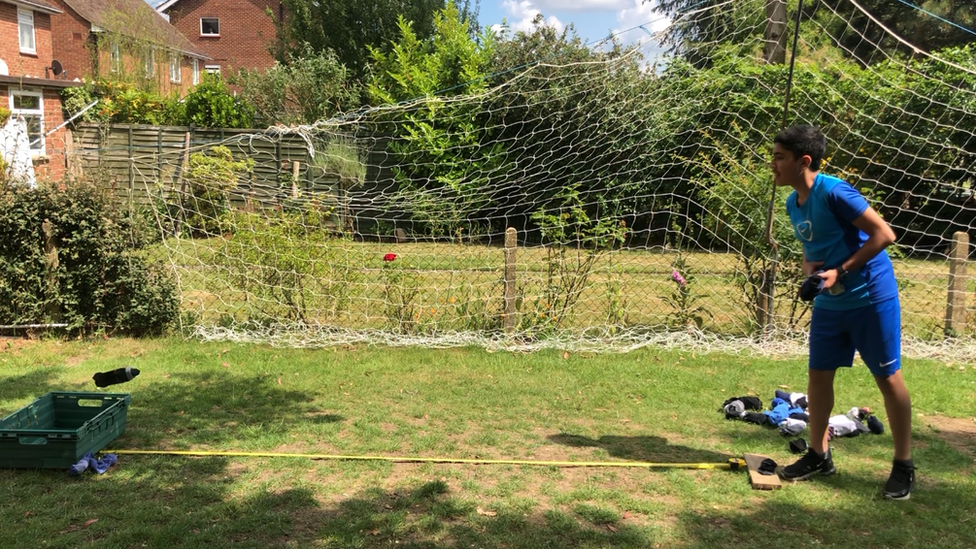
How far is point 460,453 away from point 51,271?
4086 millimetres

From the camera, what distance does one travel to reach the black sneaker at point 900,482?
3180 mm

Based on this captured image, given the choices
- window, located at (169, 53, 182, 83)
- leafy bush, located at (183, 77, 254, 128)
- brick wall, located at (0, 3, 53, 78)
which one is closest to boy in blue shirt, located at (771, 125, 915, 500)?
leafy bush, located at (183, 77, 254, 128)

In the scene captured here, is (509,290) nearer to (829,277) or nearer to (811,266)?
(811,266)

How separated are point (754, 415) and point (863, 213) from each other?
Answer: 1697 millimetres

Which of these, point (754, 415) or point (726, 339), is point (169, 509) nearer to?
point (754, 415)

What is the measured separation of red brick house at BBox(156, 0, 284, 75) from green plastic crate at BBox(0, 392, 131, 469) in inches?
1256

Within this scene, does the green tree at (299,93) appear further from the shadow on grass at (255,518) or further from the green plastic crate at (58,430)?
the shadow on grass at (255,518)

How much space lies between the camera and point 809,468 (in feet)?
11.2

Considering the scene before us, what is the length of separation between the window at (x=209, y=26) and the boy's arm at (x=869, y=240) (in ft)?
118

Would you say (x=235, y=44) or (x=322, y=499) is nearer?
(x=322, y=499)

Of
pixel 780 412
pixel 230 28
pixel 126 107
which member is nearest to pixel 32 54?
pixel 126 107

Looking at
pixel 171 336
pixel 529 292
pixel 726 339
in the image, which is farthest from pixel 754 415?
pixel 171 336

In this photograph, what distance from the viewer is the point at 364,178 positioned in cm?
1198

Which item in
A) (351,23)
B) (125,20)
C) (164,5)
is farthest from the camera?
(164,5)
